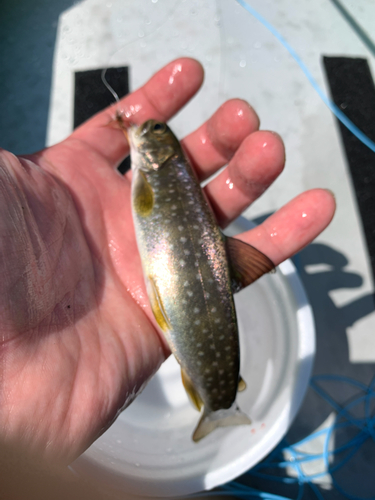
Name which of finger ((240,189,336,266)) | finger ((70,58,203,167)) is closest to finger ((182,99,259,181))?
finger ((70,58,203,167))

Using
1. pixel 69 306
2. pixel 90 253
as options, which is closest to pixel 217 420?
pixel 69 306

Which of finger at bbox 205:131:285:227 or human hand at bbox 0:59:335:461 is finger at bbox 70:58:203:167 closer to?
human hand at bbox 0:59:335:461

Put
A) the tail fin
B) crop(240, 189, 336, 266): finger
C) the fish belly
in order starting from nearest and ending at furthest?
the fish belly
the tail fin
crop(240, 189, 336, 266): finger

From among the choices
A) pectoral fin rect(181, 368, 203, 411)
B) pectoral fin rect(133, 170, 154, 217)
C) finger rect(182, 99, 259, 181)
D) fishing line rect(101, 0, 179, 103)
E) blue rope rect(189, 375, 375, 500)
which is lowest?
blue rope rect(189, 375, 375, 500)

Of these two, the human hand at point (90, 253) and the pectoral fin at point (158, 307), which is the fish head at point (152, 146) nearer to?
the human hand at point (90, 253)

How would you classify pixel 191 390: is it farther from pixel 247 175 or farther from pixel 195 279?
pixel 247 175

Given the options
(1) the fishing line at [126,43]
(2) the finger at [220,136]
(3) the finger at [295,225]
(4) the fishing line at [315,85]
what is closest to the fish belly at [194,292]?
(3) the finger at [295,225]
